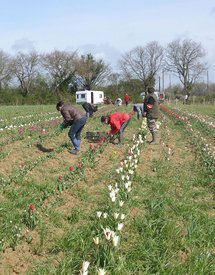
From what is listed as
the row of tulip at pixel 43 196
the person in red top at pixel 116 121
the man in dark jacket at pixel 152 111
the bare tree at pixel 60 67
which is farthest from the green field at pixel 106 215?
the bare tree at pixel 60 67

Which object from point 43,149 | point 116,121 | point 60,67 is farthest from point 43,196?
point 60,67

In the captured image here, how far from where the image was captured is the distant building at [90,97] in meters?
57.2

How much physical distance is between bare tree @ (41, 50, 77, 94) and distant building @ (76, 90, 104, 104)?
917cm

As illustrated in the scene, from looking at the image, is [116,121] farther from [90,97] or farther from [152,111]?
[90,97]

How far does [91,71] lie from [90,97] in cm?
1984

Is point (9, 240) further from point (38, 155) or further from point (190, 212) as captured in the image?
point (38, 155)

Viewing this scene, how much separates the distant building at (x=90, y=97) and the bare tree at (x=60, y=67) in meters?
9.17

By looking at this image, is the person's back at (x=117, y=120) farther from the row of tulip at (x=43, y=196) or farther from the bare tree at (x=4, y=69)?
the bare tree at (x=4, y=69)

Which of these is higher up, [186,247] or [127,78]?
[127,78]

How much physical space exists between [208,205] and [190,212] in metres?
0.58

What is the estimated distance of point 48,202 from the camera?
19.8 feet

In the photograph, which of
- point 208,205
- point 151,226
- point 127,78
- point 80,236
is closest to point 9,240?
point 80,236

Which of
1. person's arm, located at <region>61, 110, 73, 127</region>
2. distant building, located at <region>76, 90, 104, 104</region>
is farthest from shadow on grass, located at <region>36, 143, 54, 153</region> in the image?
distant building, located at <region>76, 90, 104, 104</region>

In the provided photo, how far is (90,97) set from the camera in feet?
188
